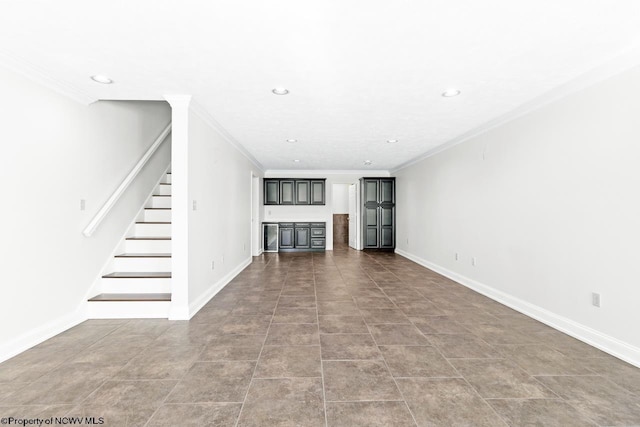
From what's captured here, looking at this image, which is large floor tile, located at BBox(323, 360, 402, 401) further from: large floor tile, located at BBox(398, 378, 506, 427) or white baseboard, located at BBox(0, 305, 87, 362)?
white baseboard, located at BBox(0, 305, 87, 362)

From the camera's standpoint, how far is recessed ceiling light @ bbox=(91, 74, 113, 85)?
2539 mm

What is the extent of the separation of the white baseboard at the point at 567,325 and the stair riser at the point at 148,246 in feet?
13.5


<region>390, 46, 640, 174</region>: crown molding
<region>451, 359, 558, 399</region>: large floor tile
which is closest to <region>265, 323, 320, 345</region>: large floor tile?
<region>451, 359, 558, 399</region>: large floor tile

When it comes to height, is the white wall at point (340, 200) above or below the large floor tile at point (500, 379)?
above

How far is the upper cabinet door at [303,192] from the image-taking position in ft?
27.2

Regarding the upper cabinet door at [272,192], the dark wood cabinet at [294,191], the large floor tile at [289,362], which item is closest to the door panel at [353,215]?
Answer: the dark wood cabinet at [294,191]

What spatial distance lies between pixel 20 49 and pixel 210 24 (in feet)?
4.82

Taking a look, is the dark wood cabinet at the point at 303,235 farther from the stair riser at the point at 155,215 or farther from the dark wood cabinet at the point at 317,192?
the stair riser at the point at 155,215

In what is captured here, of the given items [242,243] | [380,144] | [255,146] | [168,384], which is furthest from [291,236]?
[168,384]

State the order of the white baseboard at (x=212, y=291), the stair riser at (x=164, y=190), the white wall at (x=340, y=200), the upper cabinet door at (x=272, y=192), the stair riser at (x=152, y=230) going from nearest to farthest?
the white baseboard at (x=212, y=291) → the stair riser at (x=152, y=230) → the stair riser at (x=164, y=190) → the upper cabinet door at (x=272, y=192) → the white wall at (x=340, y=200)

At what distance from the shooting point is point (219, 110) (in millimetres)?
3381

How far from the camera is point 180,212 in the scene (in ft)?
10.0

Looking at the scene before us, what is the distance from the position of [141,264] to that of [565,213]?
4.50 meters

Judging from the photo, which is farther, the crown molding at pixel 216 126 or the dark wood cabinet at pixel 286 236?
the dark wood cabinet at pixel 286 236
